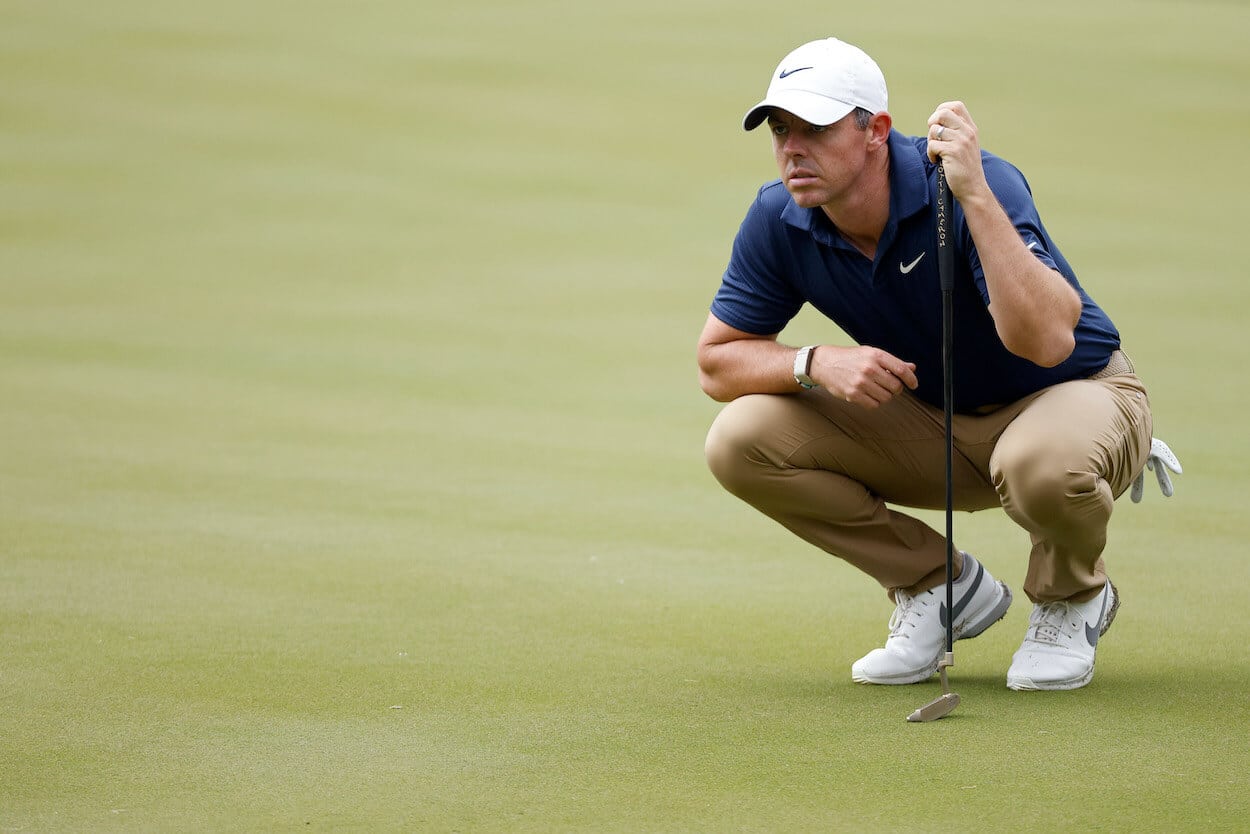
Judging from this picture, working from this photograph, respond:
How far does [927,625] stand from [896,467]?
30cm

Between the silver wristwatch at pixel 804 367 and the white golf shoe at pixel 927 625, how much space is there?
1.48ft

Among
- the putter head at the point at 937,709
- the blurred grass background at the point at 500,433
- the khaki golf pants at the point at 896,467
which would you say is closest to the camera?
the blurred grass background at the point at 500,433

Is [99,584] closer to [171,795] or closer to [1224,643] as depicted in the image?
[171,795]

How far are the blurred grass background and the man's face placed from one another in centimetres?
84

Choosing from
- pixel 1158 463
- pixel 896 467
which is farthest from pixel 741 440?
pixel 1158 463

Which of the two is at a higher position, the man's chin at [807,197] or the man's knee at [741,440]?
the man's chin at [807,197]

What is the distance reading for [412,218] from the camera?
32.6 ft

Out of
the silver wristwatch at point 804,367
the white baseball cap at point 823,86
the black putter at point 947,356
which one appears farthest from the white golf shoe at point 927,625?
the white baseball cap at point 823,86

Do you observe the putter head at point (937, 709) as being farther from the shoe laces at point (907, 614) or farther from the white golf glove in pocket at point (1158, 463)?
the white golf glove in pocket at point (1158, 463)

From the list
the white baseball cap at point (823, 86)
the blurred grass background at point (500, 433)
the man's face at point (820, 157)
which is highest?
the white baseball cap at point (823, 86)

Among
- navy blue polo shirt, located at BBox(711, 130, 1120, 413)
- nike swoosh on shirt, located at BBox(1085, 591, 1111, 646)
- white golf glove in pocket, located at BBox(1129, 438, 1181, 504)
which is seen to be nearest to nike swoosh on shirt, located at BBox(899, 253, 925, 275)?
navy blue polo shirt, located at BBox(711, 130, 1120, 413)

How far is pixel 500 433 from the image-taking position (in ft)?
19.1

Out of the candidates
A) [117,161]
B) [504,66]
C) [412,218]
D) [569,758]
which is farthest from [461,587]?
[504,66]

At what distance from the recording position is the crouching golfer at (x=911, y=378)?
2.61 meters
